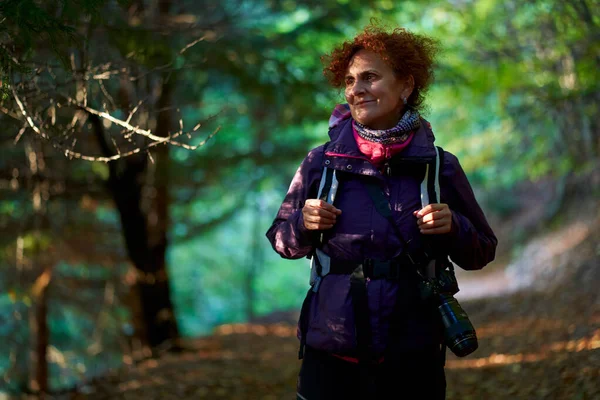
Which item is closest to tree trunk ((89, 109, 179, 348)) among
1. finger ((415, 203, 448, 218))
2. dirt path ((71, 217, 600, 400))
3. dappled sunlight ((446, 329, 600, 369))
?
dirt path ((71, 217, 600, 400))

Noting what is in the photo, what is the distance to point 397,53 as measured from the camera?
2641mm

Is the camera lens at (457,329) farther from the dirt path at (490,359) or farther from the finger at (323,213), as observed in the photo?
the dirt path at (490,359)

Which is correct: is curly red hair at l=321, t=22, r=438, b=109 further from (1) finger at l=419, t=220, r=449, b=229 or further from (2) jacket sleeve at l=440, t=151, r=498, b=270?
(1) finger at l=419, t=220, r=449, b=229

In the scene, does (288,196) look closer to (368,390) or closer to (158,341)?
(368,390)

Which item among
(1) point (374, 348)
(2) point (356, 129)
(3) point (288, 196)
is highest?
(2) point (356, 129)

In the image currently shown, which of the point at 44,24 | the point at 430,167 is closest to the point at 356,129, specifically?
the point at 430,167

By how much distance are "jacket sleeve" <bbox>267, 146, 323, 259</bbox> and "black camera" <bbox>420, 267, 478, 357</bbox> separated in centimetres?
51

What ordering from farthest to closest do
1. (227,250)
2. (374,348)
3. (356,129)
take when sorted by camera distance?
(227,250) → (356,129) → (374,348)

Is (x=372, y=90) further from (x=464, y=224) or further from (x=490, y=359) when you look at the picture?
(x=490, y=359)

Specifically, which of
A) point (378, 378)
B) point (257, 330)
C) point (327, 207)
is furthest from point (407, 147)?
point (257, 330)

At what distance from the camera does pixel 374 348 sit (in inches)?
96.8

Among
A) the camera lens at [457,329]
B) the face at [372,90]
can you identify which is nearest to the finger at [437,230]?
the camera lens at [457,329]

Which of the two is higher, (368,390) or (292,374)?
(368,390)

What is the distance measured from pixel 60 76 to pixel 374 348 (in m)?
4.22
